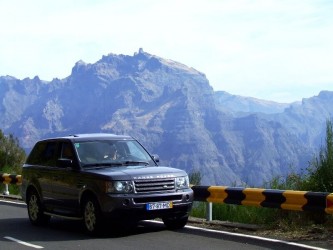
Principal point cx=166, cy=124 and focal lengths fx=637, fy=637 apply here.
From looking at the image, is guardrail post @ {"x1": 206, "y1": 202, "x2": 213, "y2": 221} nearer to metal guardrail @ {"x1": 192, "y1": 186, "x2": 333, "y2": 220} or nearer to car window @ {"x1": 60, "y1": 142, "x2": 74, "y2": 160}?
metal guardrail @ {"x1": 192, "y1": 186, "x2": 333, "y2": 220}

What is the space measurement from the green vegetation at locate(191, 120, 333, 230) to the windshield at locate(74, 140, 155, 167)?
2315 mm

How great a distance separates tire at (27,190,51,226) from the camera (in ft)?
40.6

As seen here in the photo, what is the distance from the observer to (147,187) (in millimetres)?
10297

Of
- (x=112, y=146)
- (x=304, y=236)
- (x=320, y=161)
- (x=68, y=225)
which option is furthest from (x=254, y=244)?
(x=68, y=225)

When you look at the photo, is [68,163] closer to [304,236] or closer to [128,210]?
[128,210]

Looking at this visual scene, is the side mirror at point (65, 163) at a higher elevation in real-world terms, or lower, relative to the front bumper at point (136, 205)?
higher

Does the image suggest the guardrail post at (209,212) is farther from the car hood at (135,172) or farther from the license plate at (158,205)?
the license plate at (158,205)

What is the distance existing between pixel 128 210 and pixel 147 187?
0.51 m

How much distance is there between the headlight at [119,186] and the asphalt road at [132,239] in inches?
30.8

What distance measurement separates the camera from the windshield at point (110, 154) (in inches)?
440

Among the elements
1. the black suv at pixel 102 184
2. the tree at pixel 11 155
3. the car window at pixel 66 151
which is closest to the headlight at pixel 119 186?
the black suv at pixel 102 184

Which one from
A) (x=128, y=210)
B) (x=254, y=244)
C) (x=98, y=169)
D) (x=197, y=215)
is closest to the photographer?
(x=254, y=244)

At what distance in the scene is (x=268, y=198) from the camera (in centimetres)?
1098

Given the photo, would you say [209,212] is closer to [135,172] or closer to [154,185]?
[154,185]
